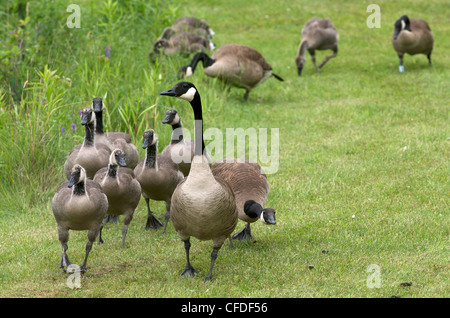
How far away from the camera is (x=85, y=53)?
1247 centimetres

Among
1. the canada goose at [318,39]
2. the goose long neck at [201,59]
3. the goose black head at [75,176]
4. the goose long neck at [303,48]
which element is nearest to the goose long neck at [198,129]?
the goose black head at [75,176]

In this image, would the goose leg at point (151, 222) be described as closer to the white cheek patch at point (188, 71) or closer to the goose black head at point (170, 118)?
the goose black head at point (170, 118)

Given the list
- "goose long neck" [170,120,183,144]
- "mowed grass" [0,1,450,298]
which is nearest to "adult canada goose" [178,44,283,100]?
"mowed grass" [0,1,450,298]

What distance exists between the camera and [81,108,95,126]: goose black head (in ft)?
26.1

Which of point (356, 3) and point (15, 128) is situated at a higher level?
point (356, 3)

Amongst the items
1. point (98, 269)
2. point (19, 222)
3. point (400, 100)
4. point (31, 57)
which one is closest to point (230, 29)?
point (400, 100)

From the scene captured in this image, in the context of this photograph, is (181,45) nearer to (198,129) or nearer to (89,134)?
(89,134)

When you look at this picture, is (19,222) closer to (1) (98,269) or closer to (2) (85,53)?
(1) (98,269)

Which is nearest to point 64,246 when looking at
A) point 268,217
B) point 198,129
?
point 198,129

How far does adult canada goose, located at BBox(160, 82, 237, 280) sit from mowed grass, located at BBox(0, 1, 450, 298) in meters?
0.61

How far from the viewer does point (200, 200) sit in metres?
6.09

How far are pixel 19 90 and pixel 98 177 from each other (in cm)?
460

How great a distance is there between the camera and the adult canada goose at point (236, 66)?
44.8 ft

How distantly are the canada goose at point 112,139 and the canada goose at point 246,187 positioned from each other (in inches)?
60.6
